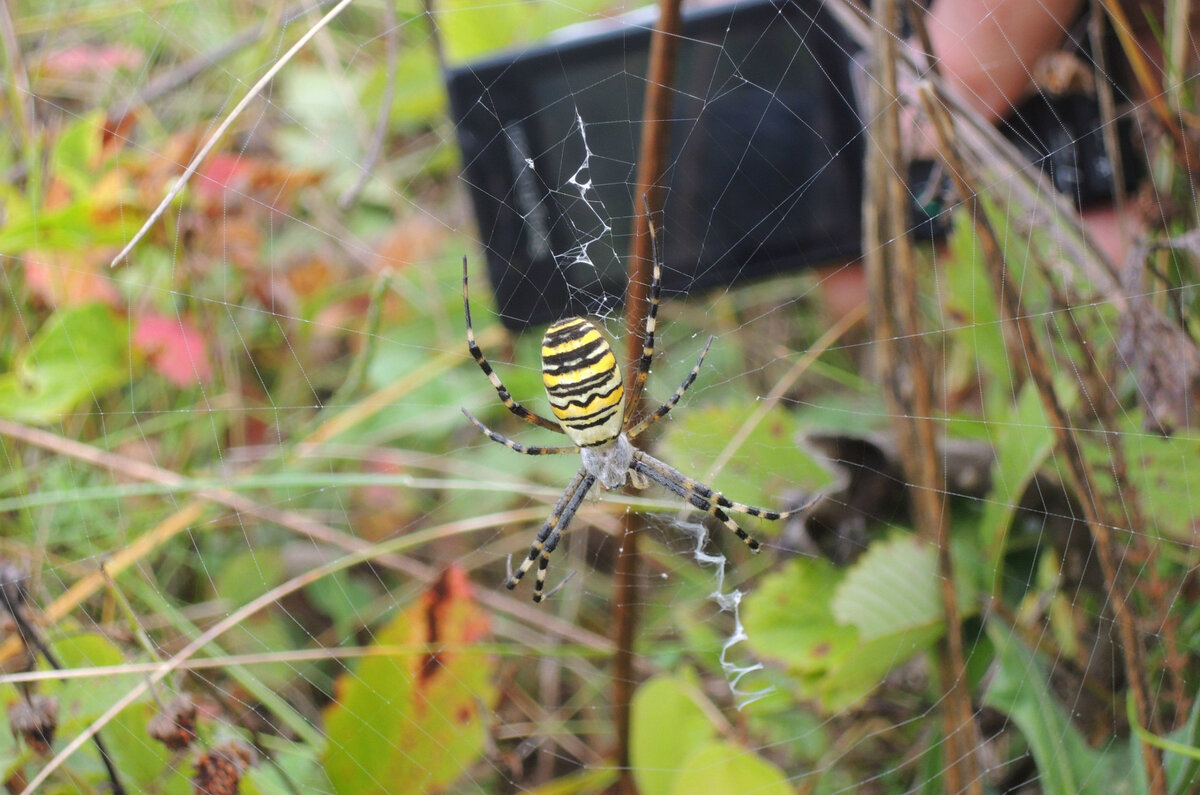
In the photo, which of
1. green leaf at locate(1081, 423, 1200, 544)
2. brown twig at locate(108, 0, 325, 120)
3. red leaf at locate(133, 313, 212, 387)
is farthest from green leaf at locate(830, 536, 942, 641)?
brown twig at locate(108, 0, 325, 120)

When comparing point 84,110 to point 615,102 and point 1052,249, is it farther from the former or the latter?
point 1052,249

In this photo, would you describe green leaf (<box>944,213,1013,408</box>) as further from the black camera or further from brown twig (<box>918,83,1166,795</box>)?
the black camera

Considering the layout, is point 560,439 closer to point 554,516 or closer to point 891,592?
point 554,516

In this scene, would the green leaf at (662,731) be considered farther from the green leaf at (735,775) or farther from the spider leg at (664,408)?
the spider leg at (664,408)

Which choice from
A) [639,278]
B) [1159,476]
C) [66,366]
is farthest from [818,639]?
[66,366]

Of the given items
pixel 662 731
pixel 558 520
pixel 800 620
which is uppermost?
pixel 558 520

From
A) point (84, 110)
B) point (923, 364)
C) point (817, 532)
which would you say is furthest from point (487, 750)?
point (84, 110)
